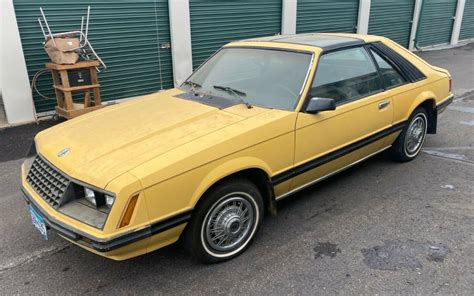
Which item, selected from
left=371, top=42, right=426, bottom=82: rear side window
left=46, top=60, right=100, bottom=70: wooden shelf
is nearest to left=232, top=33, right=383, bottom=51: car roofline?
left=371, top=42, right=426, bottom=82: rear side window

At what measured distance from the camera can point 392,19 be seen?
43.3 ft

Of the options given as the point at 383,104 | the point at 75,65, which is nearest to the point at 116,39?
the point at 75,65

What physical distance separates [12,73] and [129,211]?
5374mm

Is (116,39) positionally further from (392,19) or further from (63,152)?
(392,19)

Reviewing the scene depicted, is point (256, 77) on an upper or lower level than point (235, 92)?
upper

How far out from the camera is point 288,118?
325 centimetres

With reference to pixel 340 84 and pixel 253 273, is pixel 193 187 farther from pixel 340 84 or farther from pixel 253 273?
pixel 340 84

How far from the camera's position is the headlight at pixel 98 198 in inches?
98.6

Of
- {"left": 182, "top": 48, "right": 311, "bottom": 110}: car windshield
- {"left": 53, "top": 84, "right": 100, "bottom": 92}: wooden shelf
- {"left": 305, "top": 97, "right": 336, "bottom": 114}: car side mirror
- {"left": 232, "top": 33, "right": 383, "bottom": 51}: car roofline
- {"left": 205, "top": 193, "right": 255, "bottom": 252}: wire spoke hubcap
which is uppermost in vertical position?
{"left": 232, "top": 33, "right": 383, "bottom": 51}: car roofline

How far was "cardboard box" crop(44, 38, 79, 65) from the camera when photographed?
6.30m

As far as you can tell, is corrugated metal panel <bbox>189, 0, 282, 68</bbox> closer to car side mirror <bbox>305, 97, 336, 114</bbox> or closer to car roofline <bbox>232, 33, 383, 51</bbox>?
car roofline <bbox>232, 33, 383, 51</bbox>

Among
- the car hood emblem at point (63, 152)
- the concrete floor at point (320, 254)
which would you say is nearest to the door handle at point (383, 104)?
the concrete floor at point (320, 254)

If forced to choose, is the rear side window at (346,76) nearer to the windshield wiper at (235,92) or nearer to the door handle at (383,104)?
the door handle at (383,104)

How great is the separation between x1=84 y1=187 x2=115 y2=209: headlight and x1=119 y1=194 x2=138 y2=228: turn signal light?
0.11 metres
